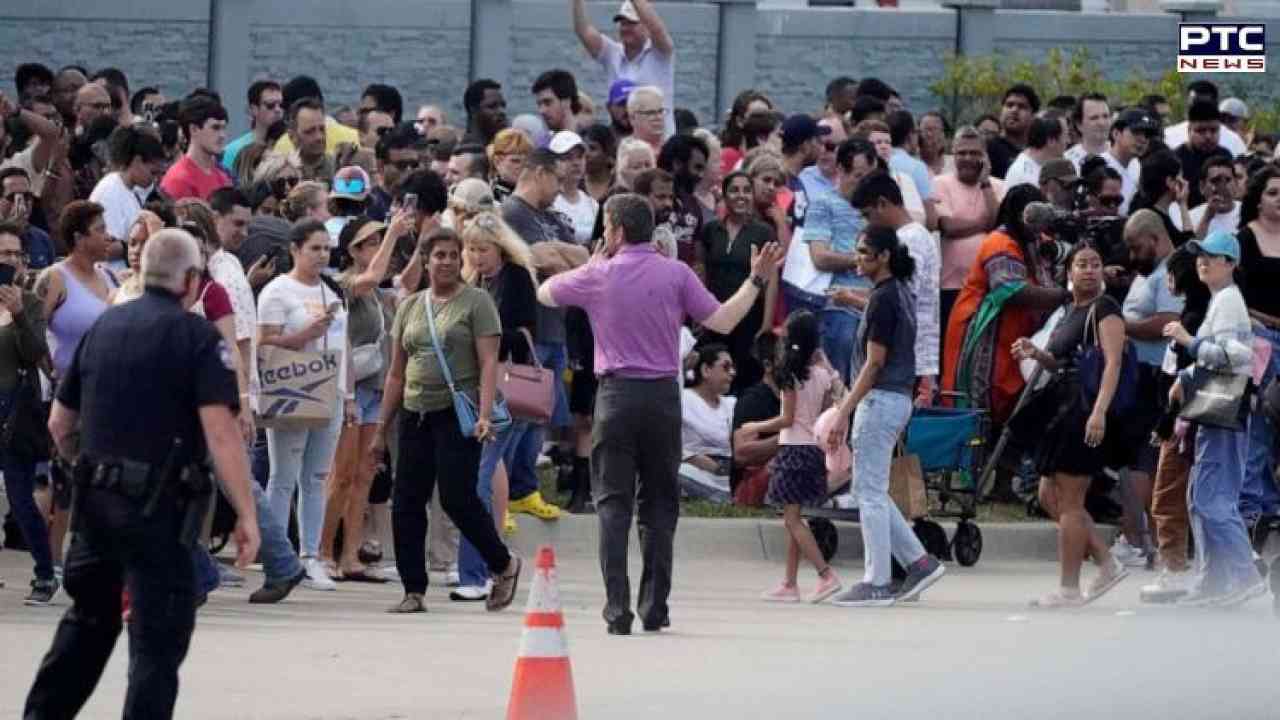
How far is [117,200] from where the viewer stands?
55.9 ft

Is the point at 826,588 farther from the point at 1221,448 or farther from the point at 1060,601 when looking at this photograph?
the point at 1221,448

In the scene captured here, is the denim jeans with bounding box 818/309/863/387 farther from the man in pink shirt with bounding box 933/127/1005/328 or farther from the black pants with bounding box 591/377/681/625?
the black pants with bounding box 591/377/681/625

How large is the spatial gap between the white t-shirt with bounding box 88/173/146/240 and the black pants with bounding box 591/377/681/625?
4214 mm

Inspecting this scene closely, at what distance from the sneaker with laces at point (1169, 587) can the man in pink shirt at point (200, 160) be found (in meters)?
5.91

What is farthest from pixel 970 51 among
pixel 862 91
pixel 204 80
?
pixel 204 80

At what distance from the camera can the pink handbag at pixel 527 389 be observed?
49.8 ft

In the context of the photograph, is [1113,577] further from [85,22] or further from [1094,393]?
[85,22]

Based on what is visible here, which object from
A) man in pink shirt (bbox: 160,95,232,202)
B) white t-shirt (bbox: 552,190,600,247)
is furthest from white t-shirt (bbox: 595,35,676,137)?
man in pink shirt (bbox: 160,95,232,202)

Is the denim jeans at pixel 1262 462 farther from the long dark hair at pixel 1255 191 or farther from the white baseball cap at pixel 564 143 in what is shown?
the white baseball cap at pixel 564 143

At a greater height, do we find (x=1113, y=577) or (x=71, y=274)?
(x=71, y=274)

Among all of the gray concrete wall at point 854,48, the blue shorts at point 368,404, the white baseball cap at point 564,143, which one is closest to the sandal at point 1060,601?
the blue shorts at point 368,404

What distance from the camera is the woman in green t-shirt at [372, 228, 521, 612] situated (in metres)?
14.3

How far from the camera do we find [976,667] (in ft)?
41.8

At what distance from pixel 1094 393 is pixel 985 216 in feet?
13.9
